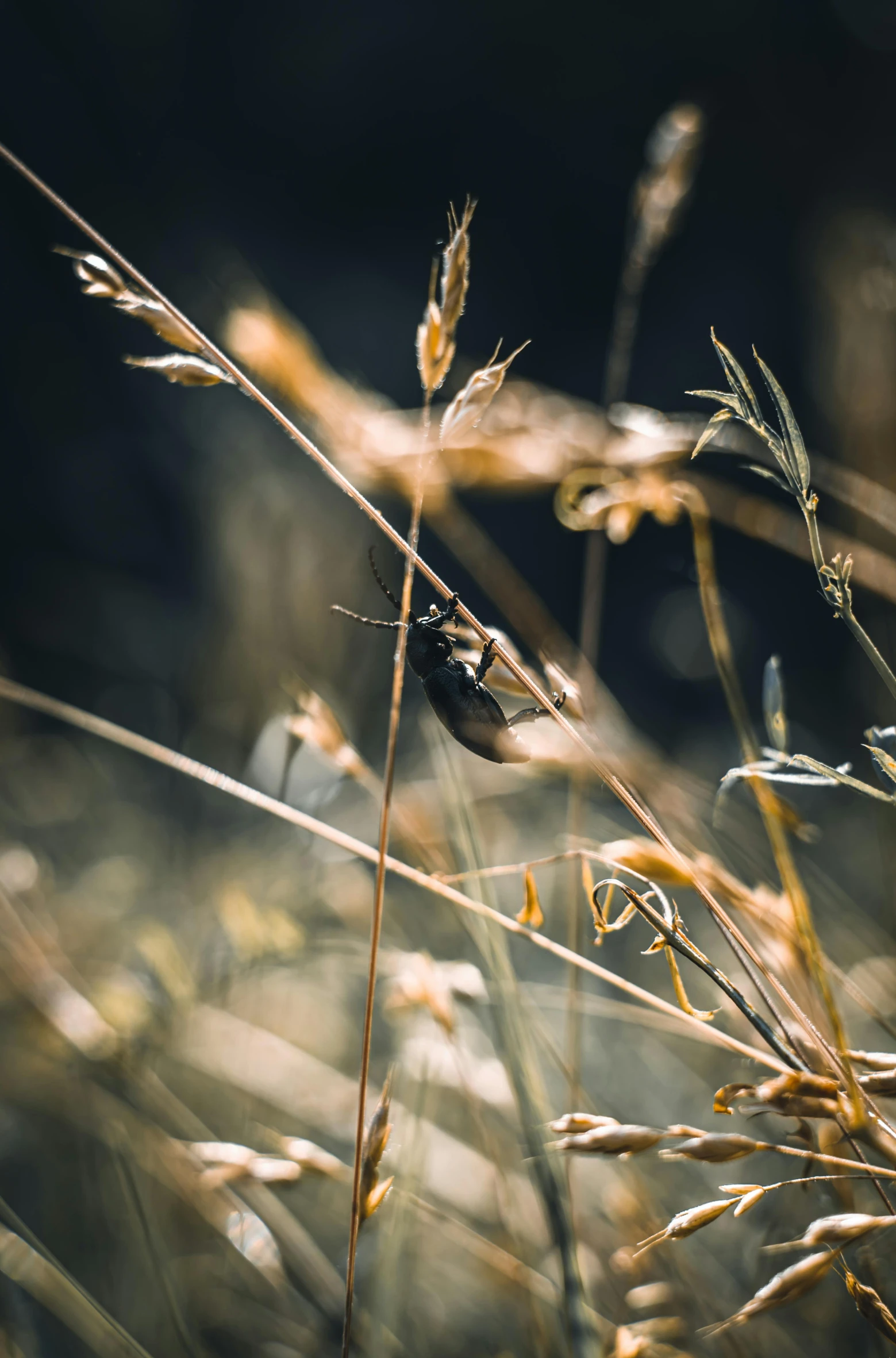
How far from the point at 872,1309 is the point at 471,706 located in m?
0.43

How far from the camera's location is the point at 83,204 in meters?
2.96

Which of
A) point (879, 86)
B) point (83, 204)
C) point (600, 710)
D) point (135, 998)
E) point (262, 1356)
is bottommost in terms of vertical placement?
point (262, 1356)

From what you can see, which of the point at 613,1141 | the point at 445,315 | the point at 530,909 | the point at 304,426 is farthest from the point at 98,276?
the point at 304,426

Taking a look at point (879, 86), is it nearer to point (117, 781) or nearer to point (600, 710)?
point (600, 710)

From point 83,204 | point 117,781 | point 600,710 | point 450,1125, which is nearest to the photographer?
point 600,710

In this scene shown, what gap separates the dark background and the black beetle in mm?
1886

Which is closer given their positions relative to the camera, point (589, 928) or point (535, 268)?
point (589, 928)

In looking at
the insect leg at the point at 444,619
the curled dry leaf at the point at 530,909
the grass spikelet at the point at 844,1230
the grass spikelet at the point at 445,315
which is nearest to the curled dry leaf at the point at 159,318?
the grass spikelet at the point at 445,315

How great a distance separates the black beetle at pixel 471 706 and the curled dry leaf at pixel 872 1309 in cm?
36

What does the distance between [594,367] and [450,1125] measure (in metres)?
2.57

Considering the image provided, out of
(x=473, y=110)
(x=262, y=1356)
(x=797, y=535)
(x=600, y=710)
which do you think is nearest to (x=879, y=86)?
(x=473, y=110)

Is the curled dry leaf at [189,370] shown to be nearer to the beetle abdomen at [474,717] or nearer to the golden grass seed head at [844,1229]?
the beetle abdomen at [474,717]

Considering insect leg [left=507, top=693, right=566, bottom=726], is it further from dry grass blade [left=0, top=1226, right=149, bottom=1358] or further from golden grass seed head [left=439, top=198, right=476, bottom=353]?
dry grass blade [left=0, top=1226, right=149, bottom=1358]

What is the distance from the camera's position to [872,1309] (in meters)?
0.40
